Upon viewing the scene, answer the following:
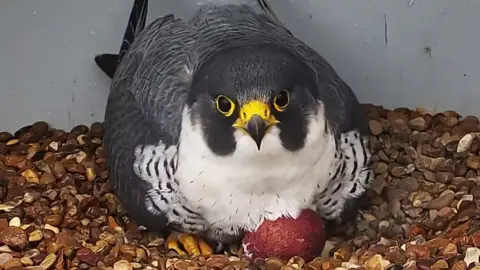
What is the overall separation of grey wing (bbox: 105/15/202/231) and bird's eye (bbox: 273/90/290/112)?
344 mm

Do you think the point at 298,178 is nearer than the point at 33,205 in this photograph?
Yes

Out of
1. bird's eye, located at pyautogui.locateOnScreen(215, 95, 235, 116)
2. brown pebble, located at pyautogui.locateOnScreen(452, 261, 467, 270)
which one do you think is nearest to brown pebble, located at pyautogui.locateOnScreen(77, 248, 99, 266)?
bird's eye, located at pyautogui.locateOnScreen(215, 95, 235, 116)

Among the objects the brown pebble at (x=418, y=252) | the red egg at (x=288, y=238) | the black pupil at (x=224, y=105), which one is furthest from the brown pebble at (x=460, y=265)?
the black pupil at (x=224, y=105)

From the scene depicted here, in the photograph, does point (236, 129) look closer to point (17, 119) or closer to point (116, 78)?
point (116, 78)

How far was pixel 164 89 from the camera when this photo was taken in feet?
9.54

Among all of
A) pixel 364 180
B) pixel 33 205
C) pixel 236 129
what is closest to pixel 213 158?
pixel 236 129

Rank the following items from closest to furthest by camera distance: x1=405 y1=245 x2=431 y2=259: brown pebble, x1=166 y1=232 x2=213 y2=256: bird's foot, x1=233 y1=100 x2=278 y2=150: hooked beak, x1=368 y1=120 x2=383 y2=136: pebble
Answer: x1=233 y1=100 x2=278 y2=150: hooked beak, x1=405 y1=245 x2=431 y2=259: brown pebble, x1=166 y1=232 x2=213 y2=256: bird's foot, x1=368 y1=120 x2=383 y2=136: pebble

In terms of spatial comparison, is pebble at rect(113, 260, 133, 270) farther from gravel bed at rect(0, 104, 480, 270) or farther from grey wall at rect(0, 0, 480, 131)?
grey wall at rect(0, 0, 480, 131)

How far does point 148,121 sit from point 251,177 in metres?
0.39

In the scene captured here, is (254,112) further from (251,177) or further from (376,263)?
(376,263)

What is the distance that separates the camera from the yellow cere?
254 cm

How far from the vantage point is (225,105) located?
2615 mm

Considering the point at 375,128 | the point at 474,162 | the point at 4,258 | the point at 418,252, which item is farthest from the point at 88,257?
the point at 474,162

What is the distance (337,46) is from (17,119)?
1.15 m
